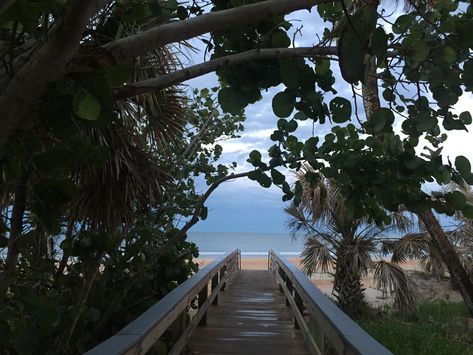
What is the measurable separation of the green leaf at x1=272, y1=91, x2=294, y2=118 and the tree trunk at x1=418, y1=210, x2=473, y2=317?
5.66 meters

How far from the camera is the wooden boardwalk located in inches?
181

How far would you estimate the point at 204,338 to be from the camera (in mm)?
Answer: 5031

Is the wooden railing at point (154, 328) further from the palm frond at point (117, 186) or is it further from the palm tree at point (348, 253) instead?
the palm tree at point (348, 253)

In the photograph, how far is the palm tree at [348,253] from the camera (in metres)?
9.06

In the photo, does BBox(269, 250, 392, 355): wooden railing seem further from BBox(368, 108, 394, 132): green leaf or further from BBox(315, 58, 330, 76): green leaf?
BBox(315, 58, 330, 76): green leaf

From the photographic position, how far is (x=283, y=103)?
1.85 metres

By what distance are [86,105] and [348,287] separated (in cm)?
870

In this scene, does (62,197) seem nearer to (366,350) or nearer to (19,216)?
(19,216)

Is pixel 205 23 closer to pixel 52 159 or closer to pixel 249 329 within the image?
pixel 52 159

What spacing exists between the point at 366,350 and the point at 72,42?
1.49 metres

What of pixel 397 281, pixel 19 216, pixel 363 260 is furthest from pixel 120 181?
pixel 397 281

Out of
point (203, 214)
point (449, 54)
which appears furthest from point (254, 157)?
point (449, 54)

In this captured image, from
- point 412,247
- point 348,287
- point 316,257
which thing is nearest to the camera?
point 348,287

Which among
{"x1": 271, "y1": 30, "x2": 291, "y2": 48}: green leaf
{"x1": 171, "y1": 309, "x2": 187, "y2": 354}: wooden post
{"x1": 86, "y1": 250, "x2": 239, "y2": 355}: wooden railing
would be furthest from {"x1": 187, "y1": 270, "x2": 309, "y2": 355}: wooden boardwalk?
{"x1": 271, "y1": 30, "x2": 291, "y2": 48}: green leaf
